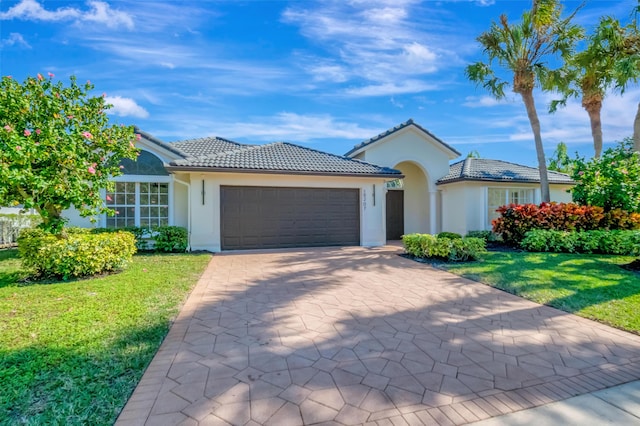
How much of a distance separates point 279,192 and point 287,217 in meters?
1.10

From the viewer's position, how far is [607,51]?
14477 millimetres

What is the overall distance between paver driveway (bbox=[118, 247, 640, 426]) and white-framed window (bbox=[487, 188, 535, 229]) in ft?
35.7

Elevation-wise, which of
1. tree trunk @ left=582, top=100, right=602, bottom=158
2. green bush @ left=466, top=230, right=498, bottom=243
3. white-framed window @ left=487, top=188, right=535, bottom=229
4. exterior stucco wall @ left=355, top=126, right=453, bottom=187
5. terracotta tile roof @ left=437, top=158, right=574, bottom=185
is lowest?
green bush @ left=466, top=230, right=498, bottom=243

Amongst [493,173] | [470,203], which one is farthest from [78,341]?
[493,173]

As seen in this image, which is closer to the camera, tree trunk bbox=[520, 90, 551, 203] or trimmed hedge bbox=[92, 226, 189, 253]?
trimmed hedge bbox=[92, 226, 189, 253]

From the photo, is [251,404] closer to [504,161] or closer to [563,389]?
[563,389]

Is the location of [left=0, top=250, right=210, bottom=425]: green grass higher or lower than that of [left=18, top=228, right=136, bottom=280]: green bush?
lower

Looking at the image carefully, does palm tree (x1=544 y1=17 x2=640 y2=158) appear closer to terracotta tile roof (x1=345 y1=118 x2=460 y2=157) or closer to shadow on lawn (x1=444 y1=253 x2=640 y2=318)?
terracotta tile roof (x1=345 y1=118 x2=460 y2=157)

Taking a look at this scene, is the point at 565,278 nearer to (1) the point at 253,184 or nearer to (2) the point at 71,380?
(2) the point at 71,380

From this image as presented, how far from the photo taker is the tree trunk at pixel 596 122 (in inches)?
663

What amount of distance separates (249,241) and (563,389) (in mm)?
10987

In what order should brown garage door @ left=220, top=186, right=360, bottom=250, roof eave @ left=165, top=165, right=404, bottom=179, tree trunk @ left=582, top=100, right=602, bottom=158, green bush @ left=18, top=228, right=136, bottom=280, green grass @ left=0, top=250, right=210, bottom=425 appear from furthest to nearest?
tree trunk @ left=582, top=100, right=602, bottom=158
brown garage door @ left=220, top=186, right=360, bottom=250
roof eave @ left=165, top=165, right=404, bottom=179
green bush @ left=18, top=228, right=136, bottom=280
green grass @ left=0, top=250, right=210, bottom=425

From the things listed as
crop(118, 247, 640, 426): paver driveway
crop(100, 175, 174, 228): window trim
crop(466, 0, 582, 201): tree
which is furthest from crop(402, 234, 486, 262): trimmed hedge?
crop(100, 175, 174, 228): window trim

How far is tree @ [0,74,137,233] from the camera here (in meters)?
6.25
